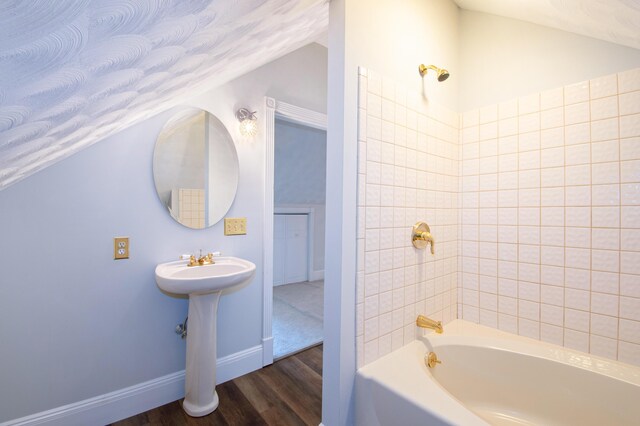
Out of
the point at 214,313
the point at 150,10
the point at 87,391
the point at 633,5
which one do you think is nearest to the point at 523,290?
the point at 633,5

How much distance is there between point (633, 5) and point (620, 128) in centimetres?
64

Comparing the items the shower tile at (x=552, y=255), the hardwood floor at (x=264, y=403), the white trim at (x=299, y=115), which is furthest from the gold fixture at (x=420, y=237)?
the white trim at (x=299, y=115)

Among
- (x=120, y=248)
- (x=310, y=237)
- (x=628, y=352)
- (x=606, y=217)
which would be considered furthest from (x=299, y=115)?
(x=310, y=237)

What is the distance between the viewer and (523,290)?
1.54 m

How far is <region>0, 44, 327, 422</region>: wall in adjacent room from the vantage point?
1.34m

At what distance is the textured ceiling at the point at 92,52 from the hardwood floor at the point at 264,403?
59.6 inches

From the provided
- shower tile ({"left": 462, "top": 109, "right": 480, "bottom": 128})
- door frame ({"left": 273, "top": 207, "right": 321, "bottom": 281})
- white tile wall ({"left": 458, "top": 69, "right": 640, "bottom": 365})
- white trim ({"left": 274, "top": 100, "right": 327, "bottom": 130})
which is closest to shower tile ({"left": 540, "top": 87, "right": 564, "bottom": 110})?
white tile wall ({"left": 458, "top": 69, "right": 640, "bottom": 365})

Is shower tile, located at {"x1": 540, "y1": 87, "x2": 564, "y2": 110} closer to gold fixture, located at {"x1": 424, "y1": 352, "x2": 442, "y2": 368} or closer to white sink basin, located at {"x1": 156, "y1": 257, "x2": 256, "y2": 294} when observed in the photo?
gold fixture, located at {"x1": 424, "y1": 352, "x2": 442, "y2": 368}

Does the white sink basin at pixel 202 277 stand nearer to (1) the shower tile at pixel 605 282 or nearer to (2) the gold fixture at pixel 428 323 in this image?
(2) the gold fixture at pixel 428 323

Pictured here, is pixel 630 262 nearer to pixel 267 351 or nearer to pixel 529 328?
pixel 529 328

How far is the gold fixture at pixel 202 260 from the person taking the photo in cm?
175

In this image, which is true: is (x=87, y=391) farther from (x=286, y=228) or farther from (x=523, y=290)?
(x=286, y=228)

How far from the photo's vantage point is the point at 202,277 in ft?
4.84

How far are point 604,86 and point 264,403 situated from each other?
2.51 meters
